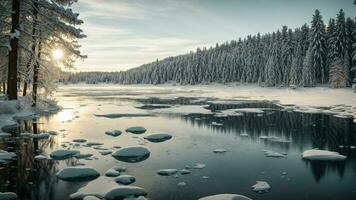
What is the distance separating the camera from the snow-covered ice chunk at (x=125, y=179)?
935 cm

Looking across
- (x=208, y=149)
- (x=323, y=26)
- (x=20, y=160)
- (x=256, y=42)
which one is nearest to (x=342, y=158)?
(x=208, y=149)

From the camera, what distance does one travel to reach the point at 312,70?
216ft

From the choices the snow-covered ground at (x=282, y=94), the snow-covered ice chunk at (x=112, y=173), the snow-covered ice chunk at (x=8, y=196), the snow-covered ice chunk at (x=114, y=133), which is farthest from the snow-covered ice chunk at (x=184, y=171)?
the snow-covered ground at (x=282, y=94)

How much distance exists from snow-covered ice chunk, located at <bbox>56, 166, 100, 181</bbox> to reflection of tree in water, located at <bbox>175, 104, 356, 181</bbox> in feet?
22.2

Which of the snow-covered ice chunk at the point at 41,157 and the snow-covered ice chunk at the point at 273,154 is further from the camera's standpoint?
the snow-covered ice chunk at the point at 273,154

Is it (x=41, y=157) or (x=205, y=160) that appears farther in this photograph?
(x=205, y=160)

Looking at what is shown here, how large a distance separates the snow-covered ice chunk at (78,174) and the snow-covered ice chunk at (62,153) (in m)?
2.11

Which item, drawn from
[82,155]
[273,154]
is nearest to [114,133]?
[82,155]

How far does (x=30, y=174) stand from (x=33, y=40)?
14.0 meters

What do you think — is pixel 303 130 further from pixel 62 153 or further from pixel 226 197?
pixel 62 153

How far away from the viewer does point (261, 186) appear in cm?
926

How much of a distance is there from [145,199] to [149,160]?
3897 millimetres

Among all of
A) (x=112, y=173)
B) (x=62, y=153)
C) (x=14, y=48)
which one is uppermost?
(x=14, y=48)

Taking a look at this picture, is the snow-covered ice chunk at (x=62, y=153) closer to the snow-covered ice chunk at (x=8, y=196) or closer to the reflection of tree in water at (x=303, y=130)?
the snow-covered ice chunk at (x=8, y=196)
